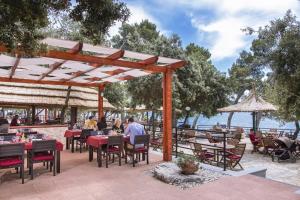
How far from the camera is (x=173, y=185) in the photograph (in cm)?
598

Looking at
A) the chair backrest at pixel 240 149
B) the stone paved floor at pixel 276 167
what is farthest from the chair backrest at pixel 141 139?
the stone paved floor at pixel 276 167

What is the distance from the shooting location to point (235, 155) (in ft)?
27.5

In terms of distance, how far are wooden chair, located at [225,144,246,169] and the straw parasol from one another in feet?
27.8

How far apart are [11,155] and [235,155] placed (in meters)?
6.01

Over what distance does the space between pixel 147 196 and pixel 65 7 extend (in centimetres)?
363

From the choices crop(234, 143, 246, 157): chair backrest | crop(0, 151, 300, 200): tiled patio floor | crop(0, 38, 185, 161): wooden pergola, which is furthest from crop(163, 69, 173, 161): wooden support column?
crop(234, 143, 246, 157): chair backrest

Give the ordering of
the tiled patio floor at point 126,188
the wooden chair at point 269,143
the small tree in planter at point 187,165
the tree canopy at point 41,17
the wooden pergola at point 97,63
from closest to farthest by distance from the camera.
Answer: the tree canopy at point 41,17 → the tiled patio floor at point 126,188 → the small tree in planter at point 187,165 → the wooden pergola at point 97,63 → the wooden chair at point 269,143

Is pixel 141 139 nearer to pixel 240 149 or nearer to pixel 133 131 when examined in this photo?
pixel 133 131

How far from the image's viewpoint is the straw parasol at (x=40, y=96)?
43.9 ft

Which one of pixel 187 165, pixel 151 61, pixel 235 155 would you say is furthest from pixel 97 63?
pixel 235 155

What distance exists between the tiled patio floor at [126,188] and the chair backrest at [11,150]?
66cm

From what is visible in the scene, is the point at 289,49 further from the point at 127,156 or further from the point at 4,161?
the point at 4,161

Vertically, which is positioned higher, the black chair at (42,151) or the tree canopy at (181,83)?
the tree canopy at (181,83)

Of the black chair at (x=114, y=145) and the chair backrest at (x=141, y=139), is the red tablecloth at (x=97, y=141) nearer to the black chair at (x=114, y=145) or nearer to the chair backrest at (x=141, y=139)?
the black chair at (x=114, y=145)
